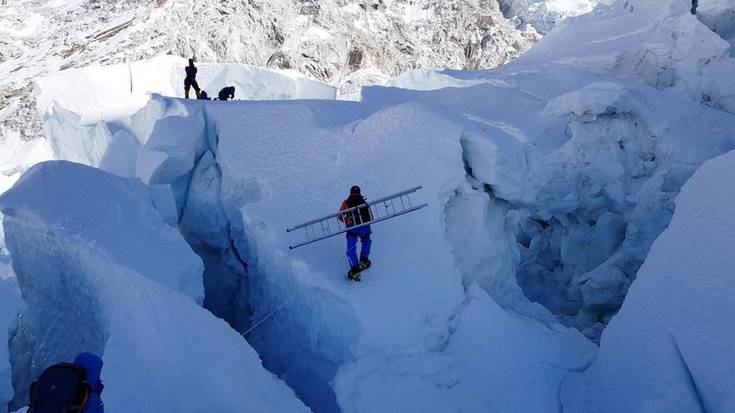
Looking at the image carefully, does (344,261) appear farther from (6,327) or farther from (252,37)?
(252,37)

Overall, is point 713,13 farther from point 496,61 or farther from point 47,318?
point 496,61

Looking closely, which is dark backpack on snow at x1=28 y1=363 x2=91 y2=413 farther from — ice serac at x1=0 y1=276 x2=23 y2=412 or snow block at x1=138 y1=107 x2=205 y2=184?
snow block at x1=138 y1=107 x2=205 y2=184

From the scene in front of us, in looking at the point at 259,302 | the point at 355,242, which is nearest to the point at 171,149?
the point at 259,302

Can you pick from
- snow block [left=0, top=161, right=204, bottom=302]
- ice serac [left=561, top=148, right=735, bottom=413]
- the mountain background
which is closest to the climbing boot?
snow block [left=0, top=161, right=204, bottom=302]

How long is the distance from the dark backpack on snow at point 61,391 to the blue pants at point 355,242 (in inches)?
119

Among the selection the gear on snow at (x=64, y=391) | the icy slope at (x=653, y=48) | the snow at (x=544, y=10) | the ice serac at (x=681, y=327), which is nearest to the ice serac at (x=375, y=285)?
the ice serac at (x=681, y=327)

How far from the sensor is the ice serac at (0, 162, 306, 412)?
4625 mm

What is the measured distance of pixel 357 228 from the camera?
18.4 feet

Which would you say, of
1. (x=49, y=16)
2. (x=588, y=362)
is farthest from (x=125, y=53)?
(x=588, y=362)

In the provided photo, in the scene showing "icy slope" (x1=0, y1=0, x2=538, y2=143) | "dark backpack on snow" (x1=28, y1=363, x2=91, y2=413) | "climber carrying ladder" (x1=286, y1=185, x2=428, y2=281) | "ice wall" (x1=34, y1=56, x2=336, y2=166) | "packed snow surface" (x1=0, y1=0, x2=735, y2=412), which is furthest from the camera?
"icy slope" (x1=0, y1=0, x2=538, y2=143)

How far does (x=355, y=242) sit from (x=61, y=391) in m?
3.18

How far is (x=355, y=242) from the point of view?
568 centimetres

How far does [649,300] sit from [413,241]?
2.25m

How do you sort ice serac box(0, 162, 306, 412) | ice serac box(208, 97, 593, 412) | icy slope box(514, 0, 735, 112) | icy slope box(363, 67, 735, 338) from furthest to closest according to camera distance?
icy slope box(514, 0, 735, 112) < icy slope box(363, 67, 735, 338) < ice serac box(208, 97, 593, 412) < ice serac box(0, 162, 306, 412)
